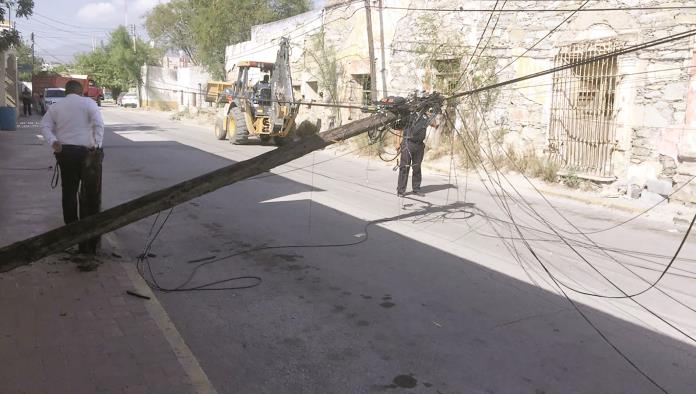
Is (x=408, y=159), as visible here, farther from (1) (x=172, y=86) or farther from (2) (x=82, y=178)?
(1) (x=172, y=86)

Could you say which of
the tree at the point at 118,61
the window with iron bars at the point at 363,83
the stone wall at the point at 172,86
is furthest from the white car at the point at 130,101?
the window with iron bars at the point at 363,83

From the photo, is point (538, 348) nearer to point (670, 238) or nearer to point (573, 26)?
point (670, 238)

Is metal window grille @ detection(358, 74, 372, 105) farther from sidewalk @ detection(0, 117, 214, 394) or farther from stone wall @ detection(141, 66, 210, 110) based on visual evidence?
stone wall @ detection(141, 66, 210, 110)

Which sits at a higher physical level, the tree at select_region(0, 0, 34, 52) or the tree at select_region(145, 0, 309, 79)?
the tree at select_region(145, 0, 309, 79)

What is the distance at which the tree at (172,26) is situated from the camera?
52.7 m

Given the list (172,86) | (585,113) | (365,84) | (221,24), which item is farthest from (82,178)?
(172,86)

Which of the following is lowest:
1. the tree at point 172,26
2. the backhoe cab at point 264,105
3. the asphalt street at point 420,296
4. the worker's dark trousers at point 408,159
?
the asphalt street at point 420,296

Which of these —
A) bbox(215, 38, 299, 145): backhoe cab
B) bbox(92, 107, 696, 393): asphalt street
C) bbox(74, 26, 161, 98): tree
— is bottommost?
bbox(92, 107, 696, 393): asphalt street

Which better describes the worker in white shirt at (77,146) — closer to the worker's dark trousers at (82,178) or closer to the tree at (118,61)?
the worker's dark trousers at (82,178)

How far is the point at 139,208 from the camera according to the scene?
14.0ft

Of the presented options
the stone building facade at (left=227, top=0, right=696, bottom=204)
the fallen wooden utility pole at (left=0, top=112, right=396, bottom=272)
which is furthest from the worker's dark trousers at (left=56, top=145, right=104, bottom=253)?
the stone building facade at (left=227, top=0, right=696, bottom=204)

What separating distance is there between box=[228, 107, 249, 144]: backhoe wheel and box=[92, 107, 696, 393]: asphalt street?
9.55 meters

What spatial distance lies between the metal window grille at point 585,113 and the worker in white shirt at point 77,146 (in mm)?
9850

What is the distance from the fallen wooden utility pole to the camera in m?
3.79
